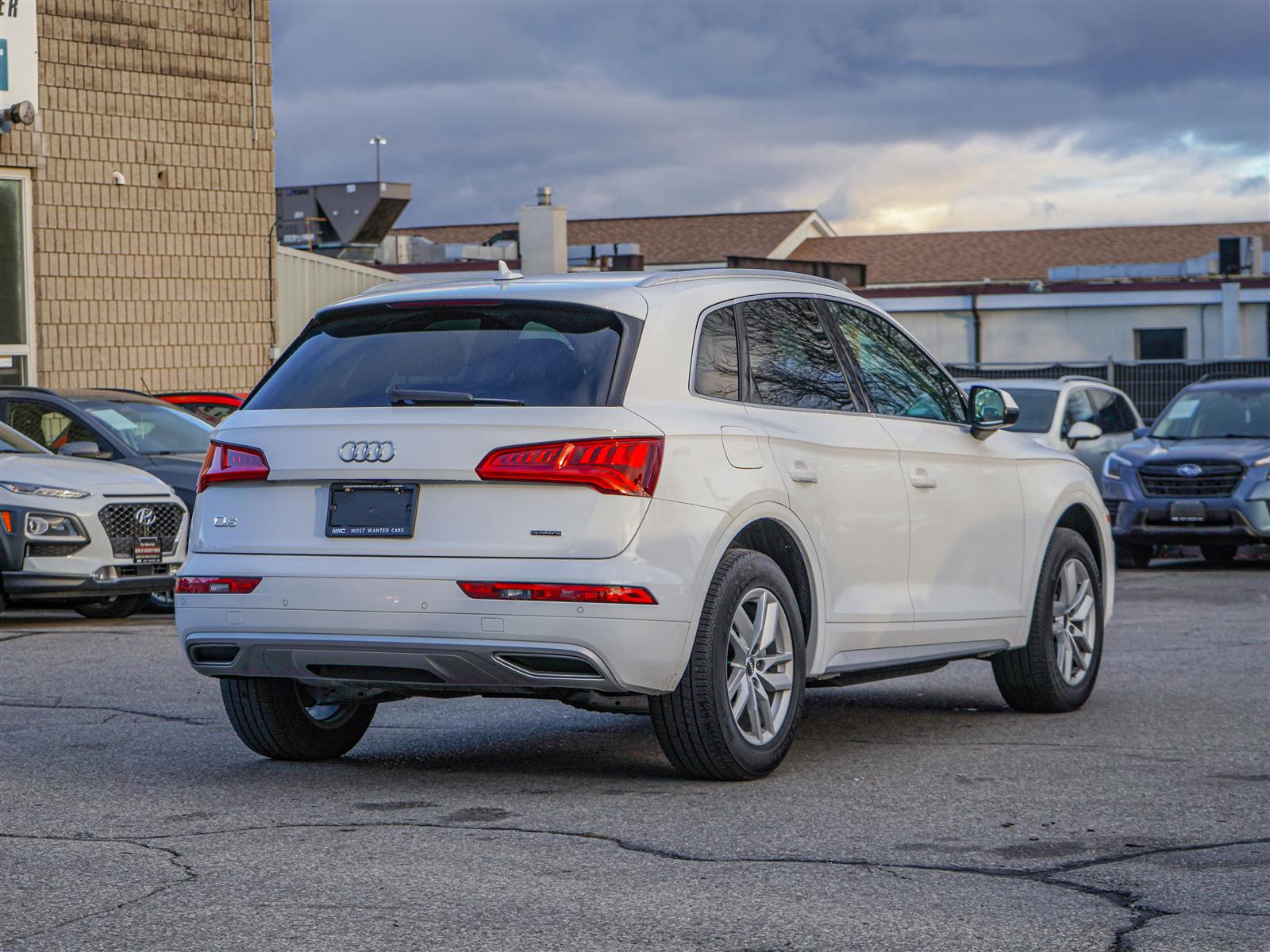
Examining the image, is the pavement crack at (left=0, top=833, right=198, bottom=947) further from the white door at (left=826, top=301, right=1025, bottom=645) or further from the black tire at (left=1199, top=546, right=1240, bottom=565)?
the black tire at (left=1199, top=546, right=1240, bottom=565)

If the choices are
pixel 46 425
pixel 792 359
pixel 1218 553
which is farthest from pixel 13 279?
pixel 792 359

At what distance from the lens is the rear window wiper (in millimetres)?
6289

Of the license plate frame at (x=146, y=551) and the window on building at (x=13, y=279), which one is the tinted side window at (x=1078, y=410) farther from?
the window on building at (x=13, y=279)

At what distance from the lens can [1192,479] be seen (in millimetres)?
18016

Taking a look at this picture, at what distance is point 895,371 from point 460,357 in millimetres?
2157

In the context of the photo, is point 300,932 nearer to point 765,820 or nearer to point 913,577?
point 765,820

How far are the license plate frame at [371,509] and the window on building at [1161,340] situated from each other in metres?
34.4

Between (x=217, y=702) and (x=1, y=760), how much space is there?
1.70 m

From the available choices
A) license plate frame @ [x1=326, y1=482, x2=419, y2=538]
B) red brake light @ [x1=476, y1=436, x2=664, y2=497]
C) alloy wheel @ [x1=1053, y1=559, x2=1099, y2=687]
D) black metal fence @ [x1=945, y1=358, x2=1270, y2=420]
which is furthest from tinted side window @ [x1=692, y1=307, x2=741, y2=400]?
black metal fence @ [x1=945, y1=358, x2=1270, y2=420]

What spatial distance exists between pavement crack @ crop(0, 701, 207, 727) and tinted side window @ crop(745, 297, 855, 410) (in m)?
2.87

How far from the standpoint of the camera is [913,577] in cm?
761

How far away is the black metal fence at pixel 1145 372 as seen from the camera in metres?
28.4

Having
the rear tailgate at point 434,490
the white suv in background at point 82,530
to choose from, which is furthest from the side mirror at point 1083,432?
the rear tailgate at point 434,490

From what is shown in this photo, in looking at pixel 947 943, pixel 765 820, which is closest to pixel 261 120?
pixel 765 820
